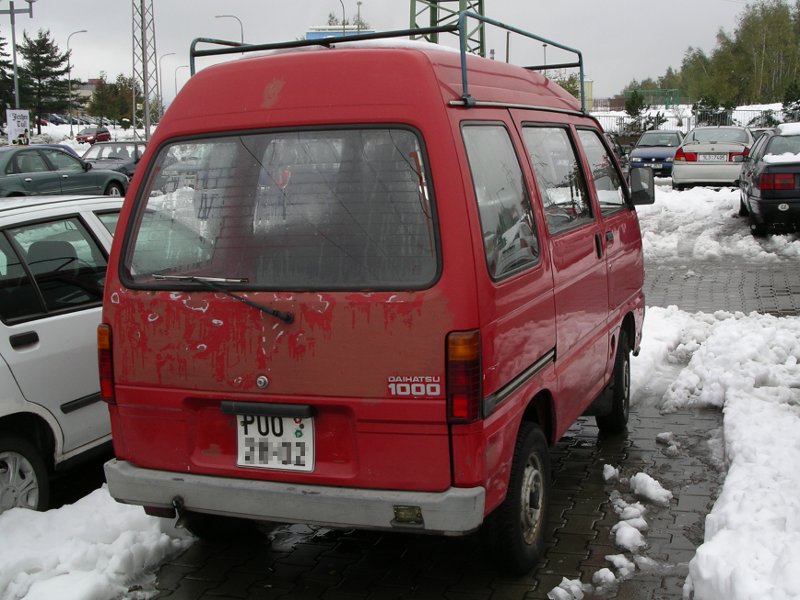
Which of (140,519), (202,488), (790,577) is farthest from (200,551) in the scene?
(790,577)

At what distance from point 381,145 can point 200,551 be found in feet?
7.14

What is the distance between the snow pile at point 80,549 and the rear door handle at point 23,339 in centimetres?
77

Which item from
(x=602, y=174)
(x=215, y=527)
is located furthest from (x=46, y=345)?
(x=602, y=174)

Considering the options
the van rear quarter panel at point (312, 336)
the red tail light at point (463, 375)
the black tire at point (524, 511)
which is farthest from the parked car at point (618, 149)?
the red tail light at point (463, 375)

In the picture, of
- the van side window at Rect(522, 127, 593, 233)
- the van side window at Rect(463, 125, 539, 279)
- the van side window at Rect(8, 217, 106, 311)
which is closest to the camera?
the van side window at Rect(463, 125, 539, 279)

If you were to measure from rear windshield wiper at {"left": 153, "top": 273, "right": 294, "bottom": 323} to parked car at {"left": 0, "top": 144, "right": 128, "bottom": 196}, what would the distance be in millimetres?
16320

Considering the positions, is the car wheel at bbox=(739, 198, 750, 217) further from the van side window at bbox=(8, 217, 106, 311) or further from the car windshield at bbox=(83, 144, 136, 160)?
the car windshield at bbox=(83, 144, 136, 160)

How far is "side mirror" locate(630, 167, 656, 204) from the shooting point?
20.7 ft

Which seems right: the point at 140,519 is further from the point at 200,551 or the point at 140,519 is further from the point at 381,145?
the point at 381,145

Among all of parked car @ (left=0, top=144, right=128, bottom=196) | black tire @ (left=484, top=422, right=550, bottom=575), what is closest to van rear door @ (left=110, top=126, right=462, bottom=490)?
black tire @ (left=484, top=422, right=550, bottom=575)

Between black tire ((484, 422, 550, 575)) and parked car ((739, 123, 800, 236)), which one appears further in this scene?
parked car ((739, 123, 800, 236))

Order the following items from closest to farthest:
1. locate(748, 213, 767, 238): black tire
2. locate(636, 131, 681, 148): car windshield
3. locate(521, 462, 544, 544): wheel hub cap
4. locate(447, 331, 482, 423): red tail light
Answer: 1. locate(447, 331, 482, 423): red tail light
2. locate(521, 462, 544, 544): wheel hub cap
3. locate(748, 213, 767, 238): black tire
4. locate(636, 131, 681, 148): car windshield

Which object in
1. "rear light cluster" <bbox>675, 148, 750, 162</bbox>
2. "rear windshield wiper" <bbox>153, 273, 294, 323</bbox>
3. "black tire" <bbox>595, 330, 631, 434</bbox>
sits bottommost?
"black tire" <bbox>595, 330, 631, 434</bbox>

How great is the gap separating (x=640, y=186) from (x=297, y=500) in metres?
3.73
